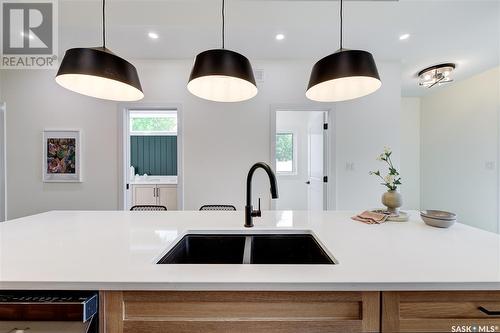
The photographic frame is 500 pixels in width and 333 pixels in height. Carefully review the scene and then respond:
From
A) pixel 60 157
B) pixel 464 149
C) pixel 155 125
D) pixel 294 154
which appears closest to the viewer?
pixel 60 157

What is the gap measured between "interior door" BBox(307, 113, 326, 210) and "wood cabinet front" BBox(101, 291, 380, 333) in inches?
99.5

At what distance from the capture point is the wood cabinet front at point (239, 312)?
2.31 feet

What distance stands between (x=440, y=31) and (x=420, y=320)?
3.01 metres

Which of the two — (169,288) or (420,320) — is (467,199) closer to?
(420,320)

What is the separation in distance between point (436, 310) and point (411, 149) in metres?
4.86

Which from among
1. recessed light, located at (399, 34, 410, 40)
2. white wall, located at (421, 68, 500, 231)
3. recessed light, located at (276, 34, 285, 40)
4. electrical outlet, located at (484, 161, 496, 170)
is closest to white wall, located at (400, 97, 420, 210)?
white wall, located at (421, 68, 500, 231)

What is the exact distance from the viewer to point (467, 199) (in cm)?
366

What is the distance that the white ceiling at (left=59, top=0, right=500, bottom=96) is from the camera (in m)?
2.09

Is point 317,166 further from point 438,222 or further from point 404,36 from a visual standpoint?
point 438,222

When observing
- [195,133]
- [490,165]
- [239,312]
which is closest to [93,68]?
[239,312]

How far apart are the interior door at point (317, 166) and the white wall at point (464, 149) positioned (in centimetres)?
258

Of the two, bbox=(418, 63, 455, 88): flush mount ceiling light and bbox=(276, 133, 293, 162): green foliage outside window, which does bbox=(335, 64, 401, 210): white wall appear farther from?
bbox=(276, 133, 293, 162): green foliage outside window

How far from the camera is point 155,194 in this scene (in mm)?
4129

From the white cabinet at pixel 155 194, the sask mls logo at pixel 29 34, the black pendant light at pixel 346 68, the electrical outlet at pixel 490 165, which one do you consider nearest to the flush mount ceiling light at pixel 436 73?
the electrical outlet at pixel 490 165
